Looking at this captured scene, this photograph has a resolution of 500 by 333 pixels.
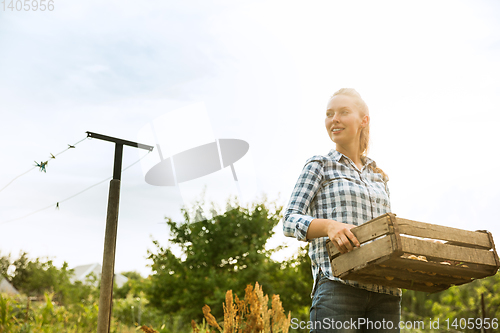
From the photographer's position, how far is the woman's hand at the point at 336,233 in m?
1.23


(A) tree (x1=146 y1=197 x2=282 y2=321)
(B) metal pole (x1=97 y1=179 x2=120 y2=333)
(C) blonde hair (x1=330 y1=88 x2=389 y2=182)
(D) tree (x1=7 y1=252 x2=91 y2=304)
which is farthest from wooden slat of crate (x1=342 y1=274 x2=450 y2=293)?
(D) tree (x1=7 y1=252 x2=91 y2=304)

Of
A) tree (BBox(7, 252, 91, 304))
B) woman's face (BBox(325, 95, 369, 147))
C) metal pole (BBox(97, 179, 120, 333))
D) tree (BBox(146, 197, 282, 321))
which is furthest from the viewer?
tree (BBox(7, 252, 91, 304))

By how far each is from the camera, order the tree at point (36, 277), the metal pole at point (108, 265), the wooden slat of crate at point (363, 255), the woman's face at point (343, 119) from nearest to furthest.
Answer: the wooden slat of crate at point (363, 255) → the woman's face at point (343, 119) → the metal pole at point (108, 265) → the tree at point (36, 277)

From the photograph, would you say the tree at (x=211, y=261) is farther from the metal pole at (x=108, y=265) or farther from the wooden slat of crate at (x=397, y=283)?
the wooden slat of crate at (x=397, y=283)

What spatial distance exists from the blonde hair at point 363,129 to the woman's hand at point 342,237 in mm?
550

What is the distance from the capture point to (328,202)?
4.82 feet

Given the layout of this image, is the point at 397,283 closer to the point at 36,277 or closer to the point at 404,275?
the point at 404,275

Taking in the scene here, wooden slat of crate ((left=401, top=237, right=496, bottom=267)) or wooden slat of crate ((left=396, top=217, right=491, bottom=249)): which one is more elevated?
wooden slat of crate ((left=396, top=217, right=491, bottom=249))

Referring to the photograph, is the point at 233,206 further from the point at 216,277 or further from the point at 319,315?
the point at 319,315

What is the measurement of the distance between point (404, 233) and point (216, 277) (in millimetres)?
8685

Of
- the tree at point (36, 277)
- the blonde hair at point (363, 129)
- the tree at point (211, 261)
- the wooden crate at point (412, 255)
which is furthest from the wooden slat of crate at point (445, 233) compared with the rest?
the tree at point (36, 277)

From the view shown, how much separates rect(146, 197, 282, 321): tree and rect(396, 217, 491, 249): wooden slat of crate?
799 centimetres

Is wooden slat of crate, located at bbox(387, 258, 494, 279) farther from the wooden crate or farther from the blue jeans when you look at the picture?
the blue jeans

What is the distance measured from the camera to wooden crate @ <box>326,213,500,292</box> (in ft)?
3.84
